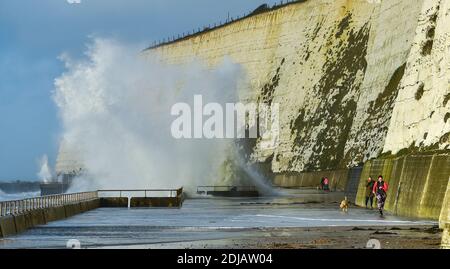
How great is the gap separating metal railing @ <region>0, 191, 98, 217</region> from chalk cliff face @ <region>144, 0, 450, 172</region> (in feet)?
37.8

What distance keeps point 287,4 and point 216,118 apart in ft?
64.8

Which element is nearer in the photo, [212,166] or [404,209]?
[404,209]

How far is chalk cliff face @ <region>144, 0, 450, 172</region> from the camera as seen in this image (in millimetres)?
30719

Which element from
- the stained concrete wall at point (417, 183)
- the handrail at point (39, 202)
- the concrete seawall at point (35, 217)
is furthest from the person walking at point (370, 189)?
the handrail at point (39, 202)

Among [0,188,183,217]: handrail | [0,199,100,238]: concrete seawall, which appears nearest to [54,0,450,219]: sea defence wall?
[0,199,100,238]: concrete seawall

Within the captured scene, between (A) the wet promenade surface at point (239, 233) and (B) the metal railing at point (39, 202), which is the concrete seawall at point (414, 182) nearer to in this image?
(A) the wet promenade surface at point (239, 233)

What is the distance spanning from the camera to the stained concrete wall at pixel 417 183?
22859 millimetres

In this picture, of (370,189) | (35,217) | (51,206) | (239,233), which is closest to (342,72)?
(370,189)

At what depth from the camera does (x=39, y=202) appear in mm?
26109

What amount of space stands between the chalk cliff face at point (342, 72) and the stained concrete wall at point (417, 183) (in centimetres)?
99

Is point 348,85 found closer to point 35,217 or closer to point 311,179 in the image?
point 311,179
